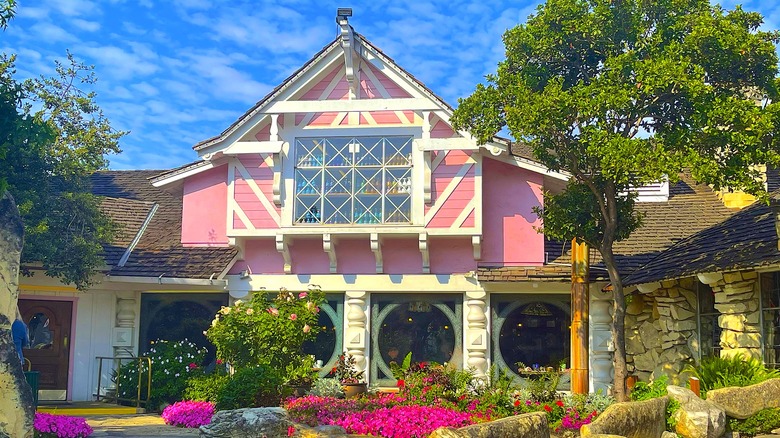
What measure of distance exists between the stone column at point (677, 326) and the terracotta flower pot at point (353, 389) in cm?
549

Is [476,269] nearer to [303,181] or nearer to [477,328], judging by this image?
[477,328]

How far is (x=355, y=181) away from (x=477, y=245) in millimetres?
2740

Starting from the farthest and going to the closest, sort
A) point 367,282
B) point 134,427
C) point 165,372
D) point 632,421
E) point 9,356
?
point 367,282 → point 165,372 → point 134,427 → point 632,421 → point 9,356

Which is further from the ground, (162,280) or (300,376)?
A: (162,280)

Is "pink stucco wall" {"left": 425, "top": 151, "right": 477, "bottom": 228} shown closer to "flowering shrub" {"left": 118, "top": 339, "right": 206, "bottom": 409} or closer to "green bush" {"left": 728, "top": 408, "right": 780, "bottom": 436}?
"flowering shrub" {"left": 118, "top": 339, "right": 206, "bottom": 409}

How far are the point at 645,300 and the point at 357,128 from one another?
663 centimetres

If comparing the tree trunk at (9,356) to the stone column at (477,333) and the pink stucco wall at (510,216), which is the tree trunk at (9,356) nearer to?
the stone column at (477,333)

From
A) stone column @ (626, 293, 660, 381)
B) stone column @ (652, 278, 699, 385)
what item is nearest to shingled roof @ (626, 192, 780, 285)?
stone column @ (652, 278, 699, 385)

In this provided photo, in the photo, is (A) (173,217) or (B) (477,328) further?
(A) (173,217)

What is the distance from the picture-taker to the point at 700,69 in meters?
11.3

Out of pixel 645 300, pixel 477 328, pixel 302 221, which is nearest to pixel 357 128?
pixel 302 221

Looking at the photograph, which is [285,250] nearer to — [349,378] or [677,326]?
[349,378]

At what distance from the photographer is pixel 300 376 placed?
14266 millimetres

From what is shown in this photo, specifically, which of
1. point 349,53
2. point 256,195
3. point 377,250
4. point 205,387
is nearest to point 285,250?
point 256,195
